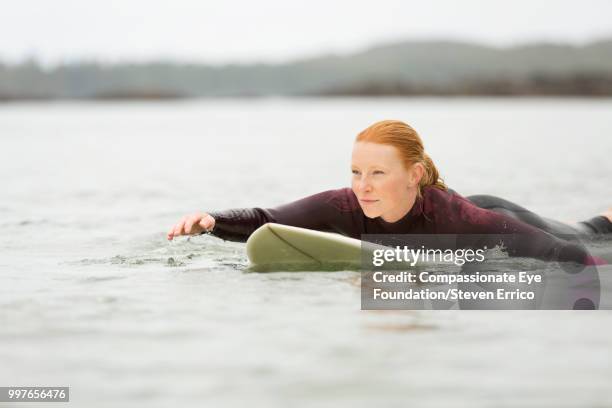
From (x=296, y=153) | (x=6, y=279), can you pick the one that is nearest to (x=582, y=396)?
(x=6, y=279)

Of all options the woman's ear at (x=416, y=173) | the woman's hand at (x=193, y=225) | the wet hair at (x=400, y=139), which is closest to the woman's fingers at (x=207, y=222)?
the woman's hand at (x=193, y=225)

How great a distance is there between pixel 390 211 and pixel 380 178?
28 centimetres

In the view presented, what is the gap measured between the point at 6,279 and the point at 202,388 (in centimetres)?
303

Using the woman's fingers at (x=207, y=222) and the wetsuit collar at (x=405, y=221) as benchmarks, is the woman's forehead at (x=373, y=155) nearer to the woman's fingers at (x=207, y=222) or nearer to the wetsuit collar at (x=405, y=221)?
the wetsuit collar at (x=405, y=221)

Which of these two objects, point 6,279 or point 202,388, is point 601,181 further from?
→ point 202,388

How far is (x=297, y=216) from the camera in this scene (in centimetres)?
668

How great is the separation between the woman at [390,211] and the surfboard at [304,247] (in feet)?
0.92

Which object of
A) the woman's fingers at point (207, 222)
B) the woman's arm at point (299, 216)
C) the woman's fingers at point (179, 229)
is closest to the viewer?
the woman's fingers at point (179, 229)

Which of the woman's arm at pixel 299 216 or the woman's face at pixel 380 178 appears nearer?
the woman's face at pixel 380 178

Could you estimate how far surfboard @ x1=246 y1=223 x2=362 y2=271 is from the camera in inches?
245

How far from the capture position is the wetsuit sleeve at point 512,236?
19.8 ft

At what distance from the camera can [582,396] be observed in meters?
3.63

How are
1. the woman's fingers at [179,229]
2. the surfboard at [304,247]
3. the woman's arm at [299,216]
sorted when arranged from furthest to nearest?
the woman's arm at [299,216] → the surfboard at [304,247] → the woman's fingers at [179,229]

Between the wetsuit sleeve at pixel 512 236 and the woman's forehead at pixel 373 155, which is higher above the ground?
the woman's forehead at pixel 373 155
